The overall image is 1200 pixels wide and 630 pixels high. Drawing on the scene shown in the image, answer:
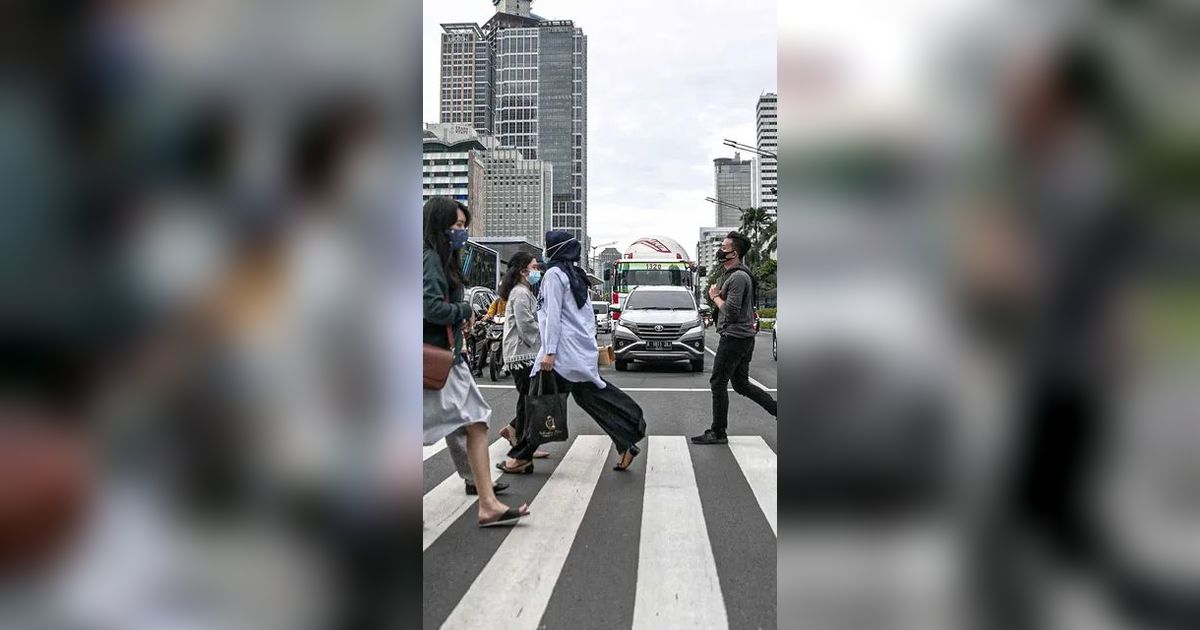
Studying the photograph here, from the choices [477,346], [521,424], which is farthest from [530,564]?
[477,346]

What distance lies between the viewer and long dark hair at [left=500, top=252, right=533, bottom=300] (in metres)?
5.93

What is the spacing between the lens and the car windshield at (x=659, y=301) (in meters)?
15.3

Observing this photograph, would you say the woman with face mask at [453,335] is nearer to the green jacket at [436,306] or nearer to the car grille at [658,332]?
the green jacket at [436,306]

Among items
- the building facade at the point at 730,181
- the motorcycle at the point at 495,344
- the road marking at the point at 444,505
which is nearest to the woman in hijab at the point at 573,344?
the road marking at the point at 444,505

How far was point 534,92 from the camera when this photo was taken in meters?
144

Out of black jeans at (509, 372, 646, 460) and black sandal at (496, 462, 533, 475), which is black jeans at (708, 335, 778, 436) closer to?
black jeans at (509, 372, 646, 460)

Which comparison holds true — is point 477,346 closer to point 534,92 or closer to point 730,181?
point 534,92

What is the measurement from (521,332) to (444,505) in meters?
1.47

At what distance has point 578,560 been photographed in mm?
3797
